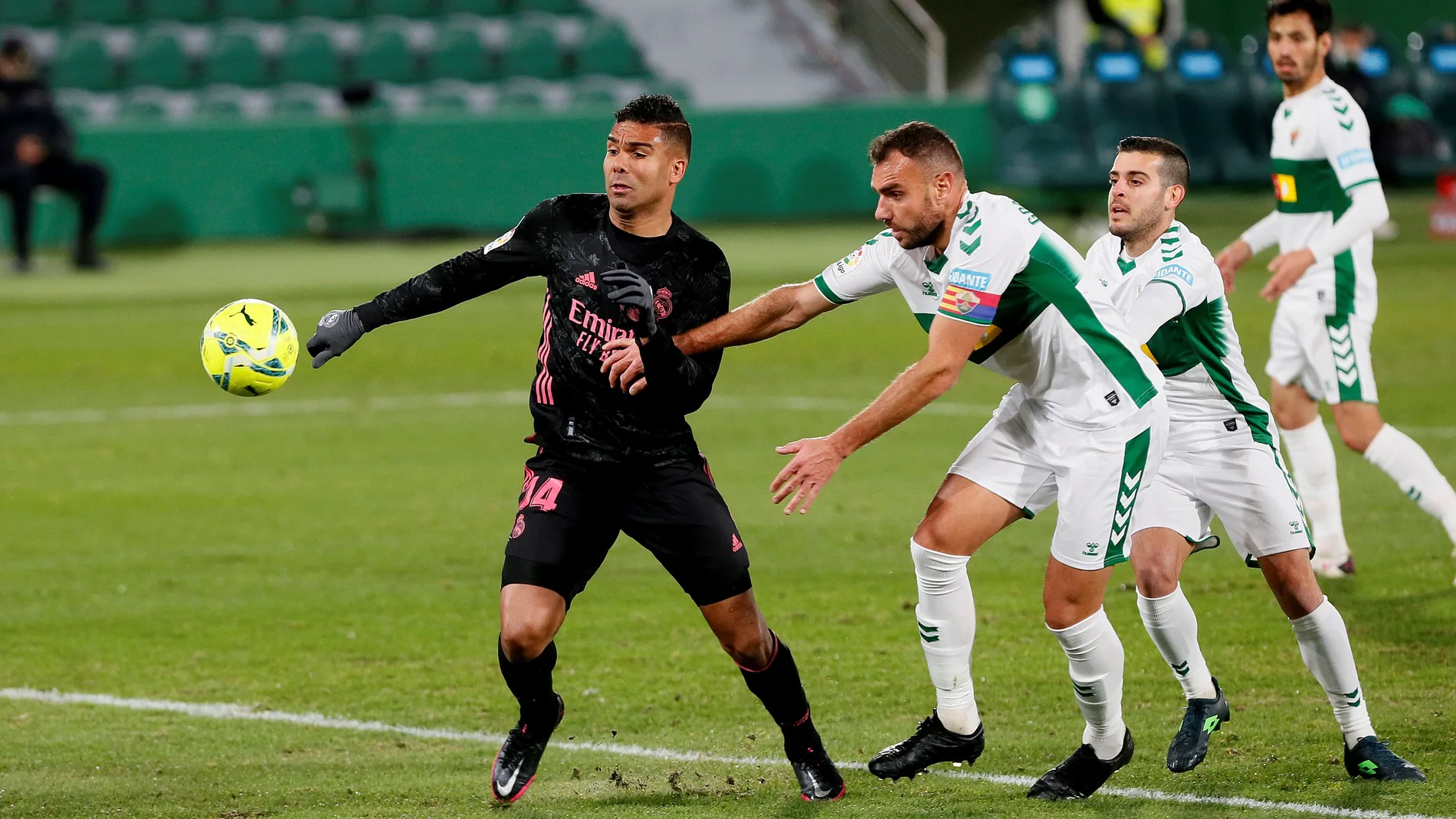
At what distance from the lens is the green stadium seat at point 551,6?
2967 cm

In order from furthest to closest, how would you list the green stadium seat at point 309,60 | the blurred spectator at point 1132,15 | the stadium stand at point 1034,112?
the blurred spectator at point 1132,15 < the green stadium seat at point 309,60 < the stadium stand at point 1034,112

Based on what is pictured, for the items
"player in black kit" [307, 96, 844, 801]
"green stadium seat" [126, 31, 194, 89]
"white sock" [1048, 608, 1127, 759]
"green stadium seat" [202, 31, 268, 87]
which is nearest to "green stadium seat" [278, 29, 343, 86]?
"green stadium seat" [202, 31, 268, 87]

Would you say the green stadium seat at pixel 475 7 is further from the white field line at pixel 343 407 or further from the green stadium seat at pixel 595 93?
the white field line at pixel 343 407

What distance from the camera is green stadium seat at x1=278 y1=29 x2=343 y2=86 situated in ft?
90.4

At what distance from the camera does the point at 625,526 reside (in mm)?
5512

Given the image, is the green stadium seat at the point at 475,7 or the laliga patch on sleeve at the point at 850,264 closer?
the laliga patch on sleeve at the point at 850,264

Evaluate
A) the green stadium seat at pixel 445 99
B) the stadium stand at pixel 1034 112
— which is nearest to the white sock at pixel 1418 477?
the stadium stand at pixel 1034 112

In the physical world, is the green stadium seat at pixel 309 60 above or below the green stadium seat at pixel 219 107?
above

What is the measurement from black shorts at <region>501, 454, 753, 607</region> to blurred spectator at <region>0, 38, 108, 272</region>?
1770cm

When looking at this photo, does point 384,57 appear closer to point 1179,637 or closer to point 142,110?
point 142,110

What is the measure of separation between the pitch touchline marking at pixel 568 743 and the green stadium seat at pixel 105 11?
2393 cm

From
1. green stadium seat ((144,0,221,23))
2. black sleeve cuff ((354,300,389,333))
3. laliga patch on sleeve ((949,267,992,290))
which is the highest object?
green stadium seat ((144,0,221,23))

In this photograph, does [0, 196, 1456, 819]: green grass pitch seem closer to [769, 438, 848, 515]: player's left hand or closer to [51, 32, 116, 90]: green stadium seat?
[769, 438, 848, 515]: player's left hand

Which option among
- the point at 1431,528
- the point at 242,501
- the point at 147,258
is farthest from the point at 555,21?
the point at 1431,528
